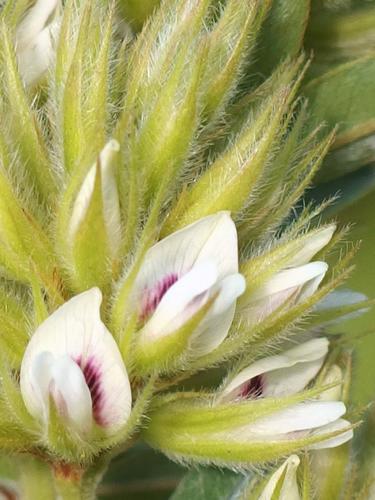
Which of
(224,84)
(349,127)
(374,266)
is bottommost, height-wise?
(374,266)

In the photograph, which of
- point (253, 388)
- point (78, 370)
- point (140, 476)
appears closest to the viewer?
point (78, 370)

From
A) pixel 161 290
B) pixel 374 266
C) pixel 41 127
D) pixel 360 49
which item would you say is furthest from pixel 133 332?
pixel 360 49

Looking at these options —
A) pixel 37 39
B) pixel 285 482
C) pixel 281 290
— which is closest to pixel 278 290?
pixel 281 290

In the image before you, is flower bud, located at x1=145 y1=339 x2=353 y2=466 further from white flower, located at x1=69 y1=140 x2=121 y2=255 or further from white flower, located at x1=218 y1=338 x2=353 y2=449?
white flower, located at x1=69 y1=140 x2=121 y2=255

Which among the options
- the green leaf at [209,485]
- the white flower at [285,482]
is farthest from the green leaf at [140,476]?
the white flower at [285,482]

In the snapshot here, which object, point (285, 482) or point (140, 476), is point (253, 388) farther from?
point (140, 476)

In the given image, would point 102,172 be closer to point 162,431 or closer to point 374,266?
point 162,431

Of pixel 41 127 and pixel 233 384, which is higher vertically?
pixel 41 127
